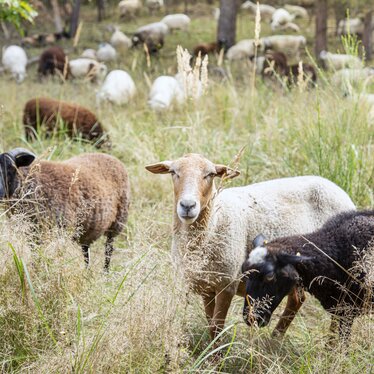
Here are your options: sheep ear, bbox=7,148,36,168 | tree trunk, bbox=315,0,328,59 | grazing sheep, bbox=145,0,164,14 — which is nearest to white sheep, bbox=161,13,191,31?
grazing sheep, bbox=145,0,164,14

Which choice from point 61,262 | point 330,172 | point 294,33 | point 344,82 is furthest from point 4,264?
point 294,33

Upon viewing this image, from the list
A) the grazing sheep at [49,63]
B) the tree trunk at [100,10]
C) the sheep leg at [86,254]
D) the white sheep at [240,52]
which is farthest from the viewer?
the tree trunk at [100,10]

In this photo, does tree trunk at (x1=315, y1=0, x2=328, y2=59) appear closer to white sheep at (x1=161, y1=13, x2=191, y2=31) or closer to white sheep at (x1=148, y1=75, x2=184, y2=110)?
white sheep at (x1=148, y1=75, x2=184, y2=110)

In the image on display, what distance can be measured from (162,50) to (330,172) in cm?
1662

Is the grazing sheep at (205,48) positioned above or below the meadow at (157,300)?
below

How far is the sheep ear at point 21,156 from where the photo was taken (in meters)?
5.16

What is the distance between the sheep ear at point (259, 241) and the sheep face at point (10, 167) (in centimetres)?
197

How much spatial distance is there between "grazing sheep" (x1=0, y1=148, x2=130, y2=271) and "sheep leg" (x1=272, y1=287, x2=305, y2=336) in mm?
1355

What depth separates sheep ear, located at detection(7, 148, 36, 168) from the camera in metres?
5.16

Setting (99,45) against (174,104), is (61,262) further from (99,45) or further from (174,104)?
(99,45)

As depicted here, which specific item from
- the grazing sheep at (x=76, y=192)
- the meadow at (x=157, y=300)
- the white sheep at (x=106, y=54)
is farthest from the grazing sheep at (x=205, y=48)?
the grazing sheep at (x=76, y=192)

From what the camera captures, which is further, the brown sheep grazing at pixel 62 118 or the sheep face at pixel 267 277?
the brown sheep grazing at pixel 62 118

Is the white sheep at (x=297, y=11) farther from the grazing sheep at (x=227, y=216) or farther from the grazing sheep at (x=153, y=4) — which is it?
the grazing sheep at (x=227, y=216)

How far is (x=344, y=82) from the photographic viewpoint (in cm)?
684
